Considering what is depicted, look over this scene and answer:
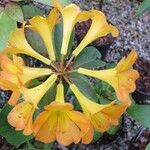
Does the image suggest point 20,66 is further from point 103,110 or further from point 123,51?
point 123,51

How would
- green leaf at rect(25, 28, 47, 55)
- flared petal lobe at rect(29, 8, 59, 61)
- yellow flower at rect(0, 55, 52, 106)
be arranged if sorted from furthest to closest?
green leaf at rect(25, 28, 47, 55) → flared petal lobe at rect(29, 8, 59, 61) → yellow flower at rect(0, 55, 52, 106)

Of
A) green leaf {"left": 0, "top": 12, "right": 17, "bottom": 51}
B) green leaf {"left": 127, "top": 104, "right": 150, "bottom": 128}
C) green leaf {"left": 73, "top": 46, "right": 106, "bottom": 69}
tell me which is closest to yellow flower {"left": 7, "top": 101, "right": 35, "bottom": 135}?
green leaf {"left": 0, "top": 12, "right": 17, "bottom": 51}

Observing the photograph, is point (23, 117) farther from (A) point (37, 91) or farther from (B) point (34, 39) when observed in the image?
(B) point (34, 39)

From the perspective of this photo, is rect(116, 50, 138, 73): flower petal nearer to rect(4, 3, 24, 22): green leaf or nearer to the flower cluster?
the flower cluster

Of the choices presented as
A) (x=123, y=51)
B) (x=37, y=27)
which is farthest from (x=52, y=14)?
(x=123, y=51)

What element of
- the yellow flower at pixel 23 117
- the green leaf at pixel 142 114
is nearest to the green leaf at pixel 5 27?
the yellow flower at pixel 23 117

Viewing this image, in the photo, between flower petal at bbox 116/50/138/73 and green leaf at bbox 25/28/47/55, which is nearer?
flower petal at bbox 116/50/138/73

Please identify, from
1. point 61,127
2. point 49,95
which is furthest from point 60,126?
point 49,95
